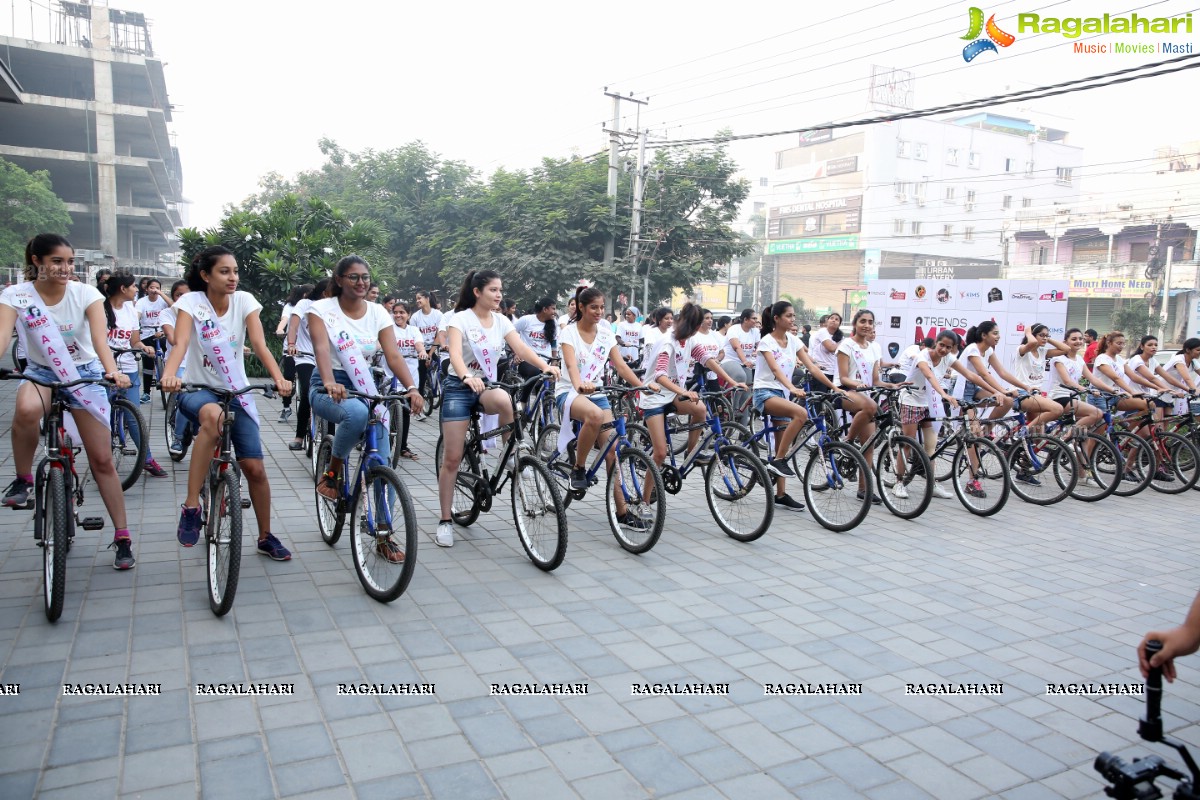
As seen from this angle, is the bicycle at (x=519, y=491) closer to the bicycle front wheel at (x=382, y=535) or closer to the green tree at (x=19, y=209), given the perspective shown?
the bicycle front wheel at (x=382, y=535)

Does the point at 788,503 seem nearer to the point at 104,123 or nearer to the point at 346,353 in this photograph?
the point at 346,353

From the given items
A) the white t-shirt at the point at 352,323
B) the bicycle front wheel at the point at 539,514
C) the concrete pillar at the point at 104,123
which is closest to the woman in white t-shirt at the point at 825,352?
the bicycle front wheel at the point at 539,514

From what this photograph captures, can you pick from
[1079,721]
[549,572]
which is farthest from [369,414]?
[1079,721]

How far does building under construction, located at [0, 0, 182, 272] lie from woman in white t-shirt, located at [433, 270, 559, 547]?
39.5 metres

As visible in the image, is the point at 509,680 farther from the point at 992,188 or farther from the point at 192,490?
the point at 992,188

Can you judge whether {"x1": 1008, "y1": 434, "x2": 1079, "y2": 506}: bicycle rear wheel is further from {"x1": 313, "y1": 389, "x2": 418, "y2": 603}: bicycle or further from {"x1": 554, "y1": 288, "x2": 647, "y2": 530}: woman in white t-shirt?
{"x1": 313, "y1": 389, "x2": 418, "y2": 603}: bicycle

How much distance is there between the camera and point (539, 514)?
205 inches

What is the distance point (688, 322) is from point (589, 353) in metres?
2.56

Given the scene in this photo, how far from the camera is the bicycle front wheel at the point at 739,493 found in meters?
5.86

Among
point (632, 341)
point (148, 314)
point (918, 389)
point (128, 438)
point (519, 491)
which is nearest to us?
point (519, 491)

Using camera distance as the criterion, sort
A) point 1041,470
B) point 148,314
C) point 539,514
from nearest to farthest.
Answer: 1. point 539,514
2. point 1041,470
3. point 148,314

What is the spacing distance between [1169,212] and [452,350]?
144 ft

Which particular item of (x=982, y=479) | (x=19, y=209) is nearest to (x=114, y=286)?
(x=982, y=479)

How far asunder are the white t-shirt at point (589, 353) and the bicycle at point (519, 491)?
0.38m
